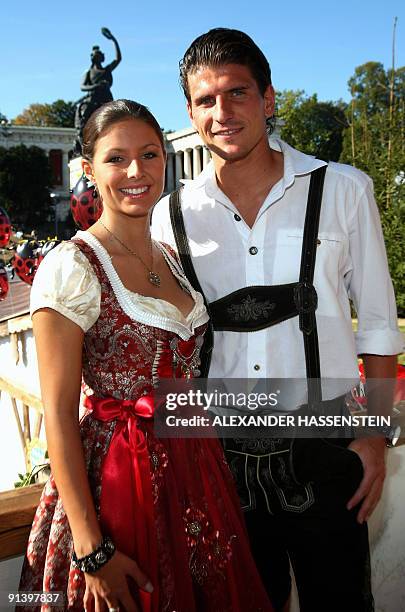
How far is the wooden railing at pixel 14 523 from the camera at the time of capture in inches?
64.9

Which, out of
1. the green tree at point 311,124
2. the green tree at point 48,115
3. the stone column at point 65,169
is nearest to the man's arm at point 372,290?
the green tree at point 311,124

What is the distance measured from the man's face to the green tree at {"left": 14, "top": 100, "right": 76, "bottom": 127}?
58353mm

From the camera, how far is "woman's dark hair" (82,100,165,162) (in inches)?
65.8

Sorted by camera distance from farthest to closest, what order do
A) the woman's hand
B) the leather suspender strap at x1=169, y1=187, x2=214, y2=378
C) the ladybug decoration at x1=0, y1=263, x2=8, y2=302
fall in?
the ladybug decoration at x1=0, y1=263, x2=8, y2=302 → the leather suspender strap at x1=169, y1=187, x2=214, y2=378 → the woman's hand

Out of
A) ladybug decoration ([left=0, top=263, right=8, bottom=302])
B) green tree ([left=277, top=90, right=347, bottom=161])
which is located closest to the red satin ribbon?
ladybug decoration ([left=0, top=263, right=8, bottom=302])

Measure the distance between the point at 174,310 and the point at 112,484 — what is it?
18.4 inches

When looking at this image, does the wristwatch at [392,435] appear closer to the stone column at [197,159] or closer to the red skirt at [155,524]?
the red skirt at [155,524]

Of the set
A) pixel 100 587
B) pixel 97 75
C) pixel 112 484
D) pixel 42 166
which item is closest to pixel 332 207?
pixel 112 484

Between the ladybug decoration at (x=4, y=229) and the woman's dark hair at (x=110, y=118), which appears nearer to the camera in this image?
the woman's dark hair at (x=110, y=118)

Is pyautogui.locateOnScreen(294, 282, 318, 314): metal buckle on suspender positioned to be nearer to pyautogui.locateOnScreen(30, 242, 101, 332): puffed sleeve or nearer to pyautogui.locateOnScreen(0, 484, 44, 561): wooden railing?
pyautogui.locateOnScreen(30, 242, 101, 332): puffed sleeve

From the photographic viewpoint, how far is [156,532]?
4.91 ft

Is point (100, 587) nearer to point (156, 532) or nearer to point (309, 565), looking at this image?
point (156, 532)

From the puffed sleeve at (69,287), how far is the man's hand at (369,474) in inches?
34.1

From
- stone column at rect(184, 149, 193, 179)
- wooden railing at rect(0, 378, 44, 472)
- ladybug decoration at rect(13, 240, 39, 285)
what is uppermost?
stone column at rect(184, 149, 193, 179)
